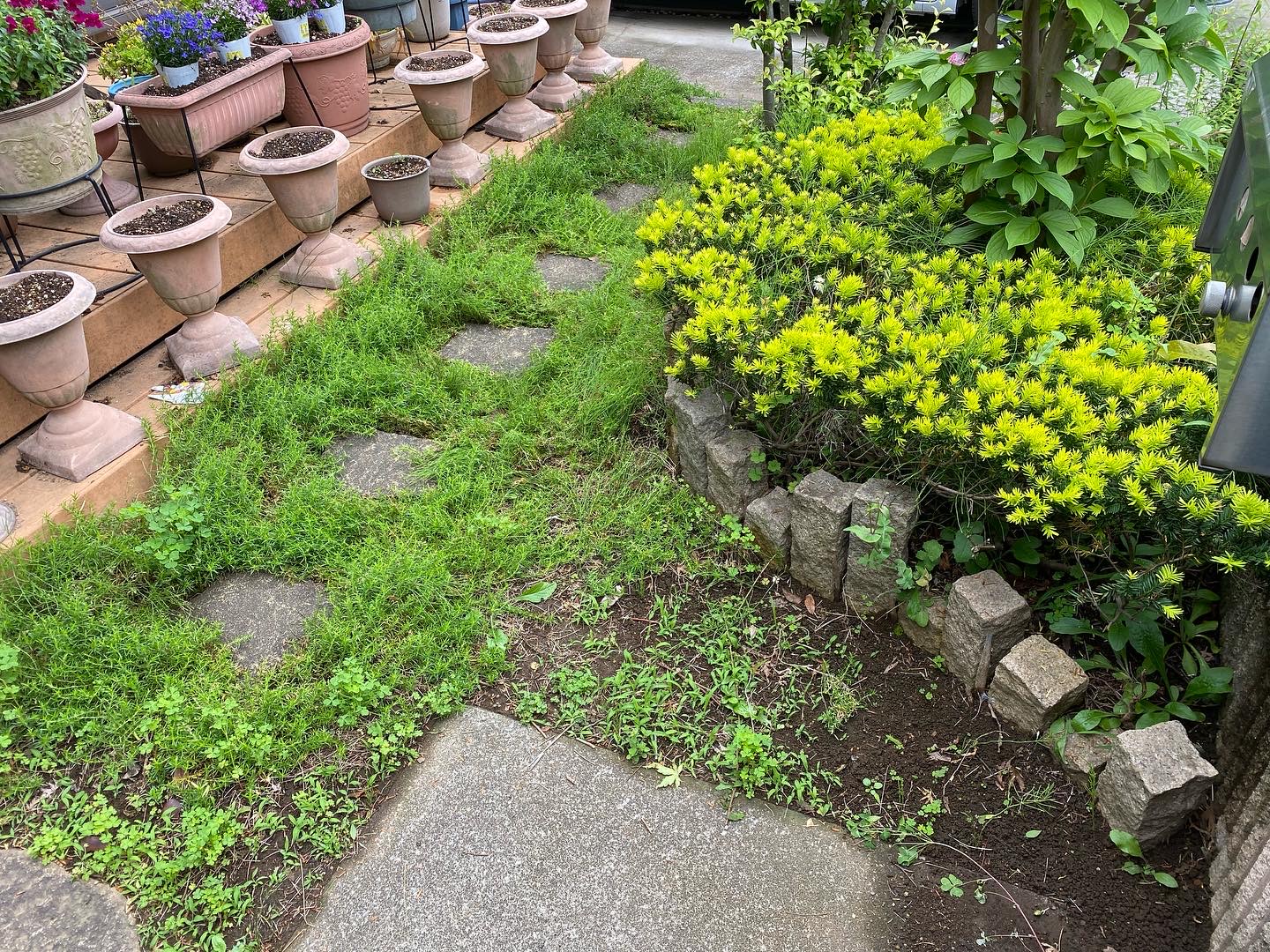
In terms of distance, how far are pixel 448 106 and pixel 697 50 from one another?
3.32m

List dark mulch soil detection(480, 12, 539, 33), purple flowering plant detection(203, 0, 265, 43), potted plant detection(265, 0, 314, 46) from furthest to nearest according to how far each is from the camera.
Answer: dark mulch soil detection(480, 12, 539, 33) → potted plant detection(265, 0, 314, 46) → purple flowering plant detection(203, 0, 265, 43)

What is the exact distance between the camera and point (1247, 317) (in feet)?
5.02

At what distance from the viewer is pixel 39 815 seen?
7.76 feet

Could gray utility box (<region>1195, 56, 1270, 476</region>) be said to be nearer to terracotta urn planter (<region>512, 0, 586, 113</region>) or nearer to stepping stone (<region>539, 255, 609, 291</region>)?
stepping stone (<region>539, 255, 609, 291</region>)

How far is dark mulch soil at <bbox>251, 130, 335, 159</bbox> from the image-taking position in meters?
4.02

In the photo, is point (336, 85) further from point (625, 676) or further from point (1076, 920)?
point (1076, 920)

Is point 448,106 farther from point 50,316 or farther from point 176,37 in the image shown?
point 50,316

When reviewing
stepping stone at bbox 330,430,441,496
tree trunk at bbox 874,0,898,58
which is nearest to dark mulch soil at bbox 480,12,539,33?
tree trunk at bbox 874,0,898,58

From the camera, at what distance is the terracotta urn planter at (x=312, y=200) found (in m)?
3.84

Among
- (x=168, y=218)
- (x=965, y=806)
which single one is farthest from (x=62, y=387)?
(x=965, y=806)

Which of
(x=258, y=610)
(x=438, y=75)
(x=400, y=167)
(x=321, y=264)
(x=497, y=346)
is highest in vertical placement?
(x=438, y=75)

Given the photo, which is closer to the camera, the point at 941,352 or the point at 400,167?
the point at 941,352

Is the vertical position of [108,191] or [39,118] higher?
[39,118]

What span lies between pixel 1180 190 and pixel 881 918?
2.77 m
